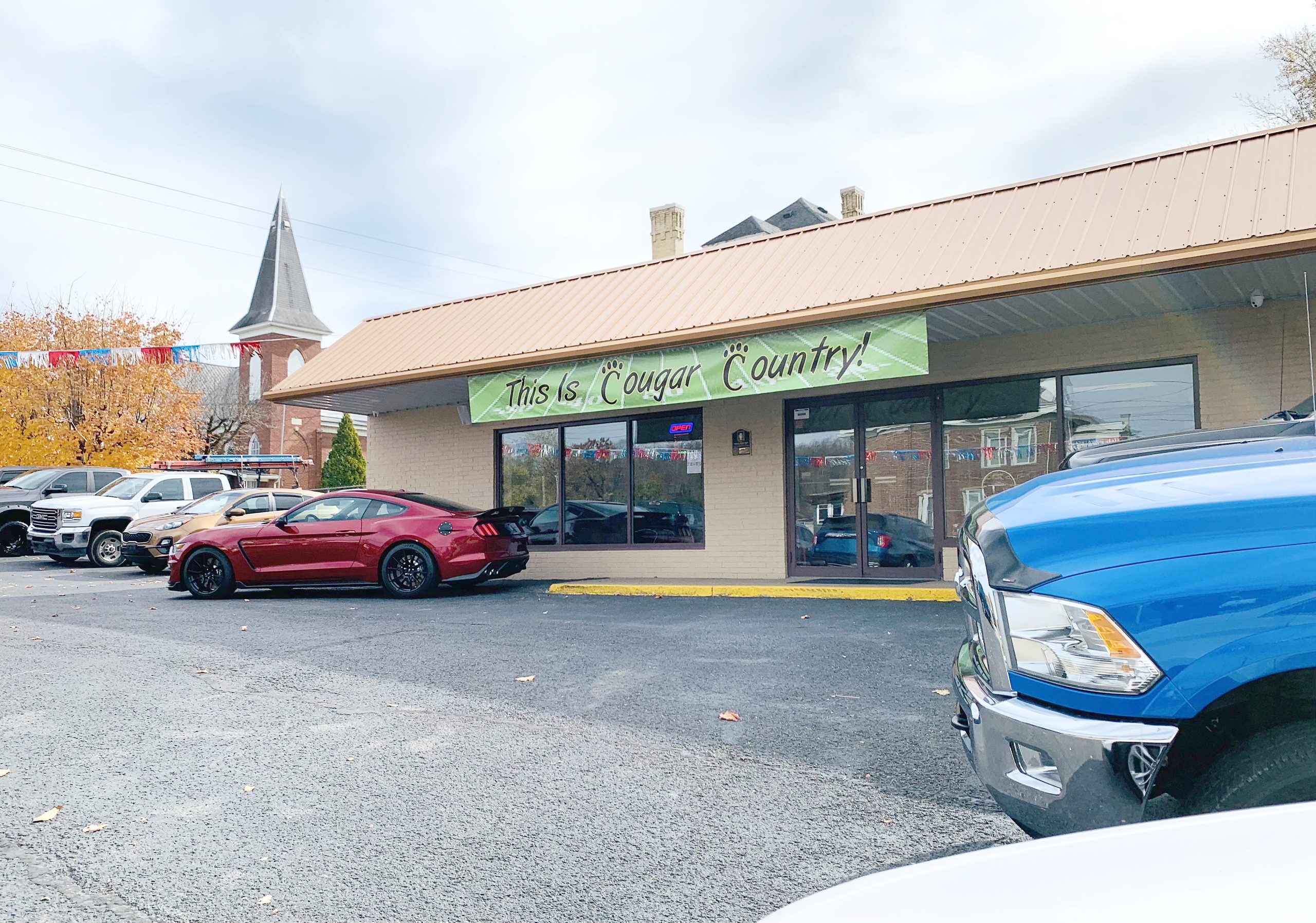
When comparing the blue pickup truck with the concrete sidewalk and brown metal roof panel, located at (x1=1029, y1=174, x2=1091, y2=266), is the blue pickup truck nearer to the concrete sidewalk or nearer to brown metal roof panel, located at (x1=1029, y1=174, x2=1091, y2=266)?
brown metal roof panel, located at (x1=1029, y1=174, x2=1091, y2=266)

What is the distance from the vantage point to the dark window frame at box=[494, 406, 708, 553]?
45.3ft

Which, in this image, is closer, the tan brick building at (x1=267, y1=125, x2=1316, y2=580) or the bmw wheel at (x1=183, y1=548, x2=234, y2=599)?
the tan brick building at (x1=267, y1=125, x2=1316, y2=580)

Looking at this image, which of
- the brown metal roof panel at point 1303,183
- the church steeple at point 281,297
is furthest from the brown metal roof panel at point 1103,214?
the church steeple at point 281,297

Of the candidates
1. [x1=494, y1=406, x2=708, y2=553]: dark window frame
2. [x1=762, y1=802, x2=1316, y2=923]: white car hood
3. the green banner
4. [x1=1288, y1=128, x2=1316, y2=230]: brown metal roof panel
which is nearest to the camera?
[x1=762, y1=802, x2=1316, y2=923]: white car hood

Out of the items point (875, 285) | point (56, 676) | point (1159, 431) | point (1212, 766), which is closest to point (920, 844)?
point (1212, 766)


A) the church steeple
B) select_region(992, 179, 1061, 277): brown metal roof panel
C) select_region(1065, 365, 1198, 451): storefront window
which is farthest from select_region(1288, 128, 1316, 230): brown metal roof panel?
the church steeple

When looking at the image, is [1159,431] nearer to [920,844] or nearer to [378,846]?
[920,844]

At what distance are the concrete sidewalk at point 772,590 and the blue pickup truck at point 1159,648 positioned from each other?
7657 millimetres

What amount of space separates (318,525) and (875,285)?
777 cm

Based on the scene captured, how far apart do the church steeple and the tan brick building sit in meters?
42.2

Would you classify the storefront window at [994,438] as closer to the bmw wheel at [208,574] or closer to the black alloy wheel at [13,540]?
the bmw wheel at [208,574]

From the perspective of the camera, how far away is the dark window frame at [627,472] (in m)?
13.8

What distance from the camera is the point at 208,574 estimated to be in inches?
505

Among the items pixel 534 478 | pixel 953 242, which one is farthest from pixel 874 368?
pixel 534 478
